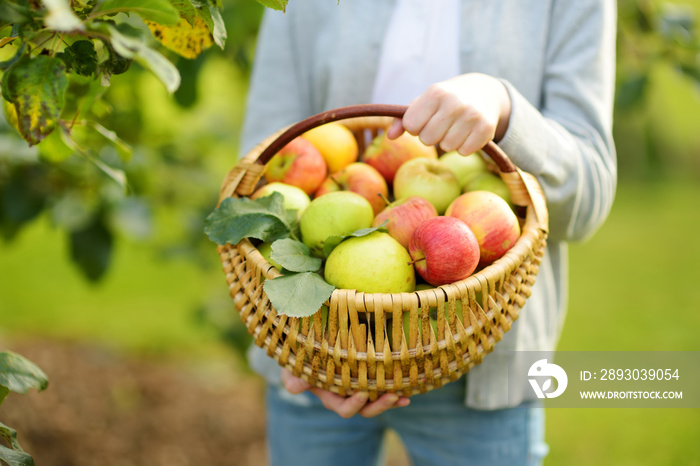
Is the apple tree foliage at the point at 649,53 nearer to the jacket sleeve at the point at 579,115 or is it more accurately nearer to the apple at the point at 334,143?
the jacket sleeve at the point at 579,115

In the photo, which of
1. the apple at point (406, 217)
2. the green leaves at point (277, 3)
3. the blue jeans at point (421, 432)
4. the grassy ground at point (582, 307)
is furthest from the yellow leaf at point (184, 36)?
the grassy ground at point (582, 307)

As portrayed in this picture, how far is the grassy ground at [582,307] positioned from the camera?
2129 millimetres

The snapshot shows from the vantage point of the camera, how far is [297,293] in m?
0.71

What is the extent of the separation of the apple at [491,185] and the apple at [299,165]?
27cm

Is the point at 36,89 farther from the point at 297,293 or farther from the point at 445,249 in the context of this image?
the point at 445,249

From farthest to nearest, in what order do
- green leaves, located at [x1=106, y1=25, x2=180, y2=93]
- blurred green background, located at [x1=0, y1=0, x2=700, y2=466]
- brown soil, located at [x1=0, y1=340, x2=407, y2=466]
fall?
brown soil, located at [x1=0, y1=340, x2=407, y2=466], blurred green background, located at [x1=0, y1=0, x2=700, y2=466], green leaves, located at [x1=106, y1=25, x2=180, y2=93]

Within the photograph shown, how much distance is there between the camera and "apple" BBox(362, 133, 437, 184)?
3.28 ft

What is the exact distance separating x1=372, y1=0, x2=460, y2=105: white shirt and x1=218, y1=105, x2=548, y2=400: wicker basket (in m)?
0.26

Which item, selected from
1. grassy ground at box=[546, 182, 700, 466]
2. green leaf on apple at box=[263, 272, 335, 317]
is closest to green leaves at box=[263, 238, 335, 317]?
green leaf on apple at box=[263, 272, 335, 317]

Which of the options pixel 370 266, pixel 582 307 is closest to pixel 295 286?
pixel 370 266

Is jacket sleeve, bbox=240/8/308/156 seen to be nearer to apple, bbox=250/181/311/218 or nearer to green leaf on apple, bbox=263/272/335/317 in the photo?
apple, bbox=250/181/311/218

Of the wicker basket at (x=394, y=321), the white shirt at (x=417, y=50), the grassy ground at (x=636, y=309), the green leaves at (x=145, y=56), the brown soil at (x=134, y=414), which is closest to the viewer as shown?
the green leaves at (x=145, y=56)

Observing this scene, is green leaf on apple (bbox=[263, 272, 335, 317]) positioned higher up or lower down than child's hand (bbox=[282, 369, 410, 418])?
higher up

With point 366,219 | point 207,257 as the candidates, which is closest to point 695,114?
point 207,257
